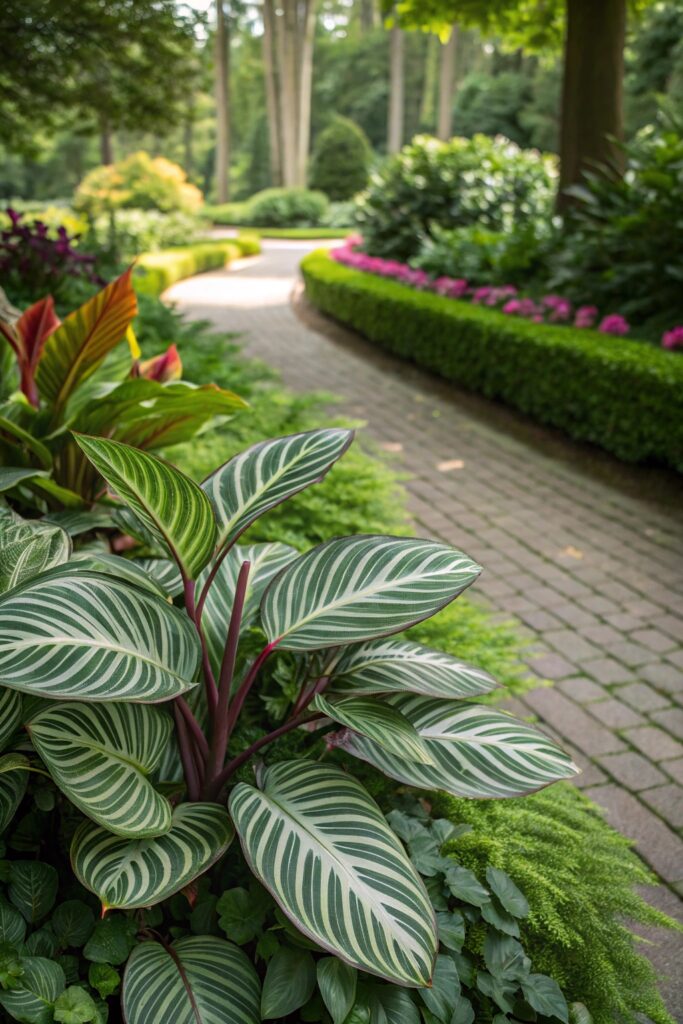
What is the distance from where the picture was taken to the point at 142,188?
2153 cm

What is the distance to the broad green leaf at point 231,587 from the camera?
5.64 feet

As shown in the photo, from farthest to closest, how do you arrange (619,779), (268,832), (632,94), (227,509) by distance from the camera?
(632,94) → (619,779) → (227,509) → (268,832)

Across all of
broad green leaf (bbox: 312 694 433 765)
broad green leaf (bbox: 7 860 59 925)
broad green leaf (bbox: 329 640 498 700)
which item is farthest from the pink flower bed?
broad green leaf (bbox: 7 860 59 925)

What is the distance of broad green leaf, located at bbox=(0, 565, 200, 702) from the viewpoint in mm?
1151

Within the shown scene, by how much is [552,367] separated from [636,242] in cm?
140

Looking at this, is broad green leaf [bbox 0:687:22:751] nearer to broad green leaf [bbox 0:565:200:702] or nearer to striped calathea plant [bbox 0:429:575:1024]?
striped calathea plant [bbox 0:429:575:1024]

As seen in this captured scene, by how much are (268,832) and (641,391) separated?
424cm

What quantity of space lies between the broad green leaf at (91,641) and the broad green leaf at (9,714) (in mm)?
201

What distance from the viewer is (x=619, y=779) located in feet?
8.54

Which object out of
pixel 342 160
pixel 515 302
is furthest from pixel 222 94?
pixel 515 302

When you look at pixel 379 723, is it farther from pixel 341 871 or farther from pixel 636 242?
pixel 636 242

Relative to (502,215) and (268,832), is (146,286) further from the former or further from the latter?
(268,832)

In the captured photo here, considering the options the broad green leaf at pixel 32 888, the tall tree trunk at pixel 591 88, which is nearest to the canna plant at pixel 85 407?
the broad green leaf at pixel 32 888

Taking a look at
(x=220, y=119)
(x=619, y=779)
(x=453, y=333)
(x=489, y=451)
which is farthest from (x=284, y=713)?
(x=220, y=119)
